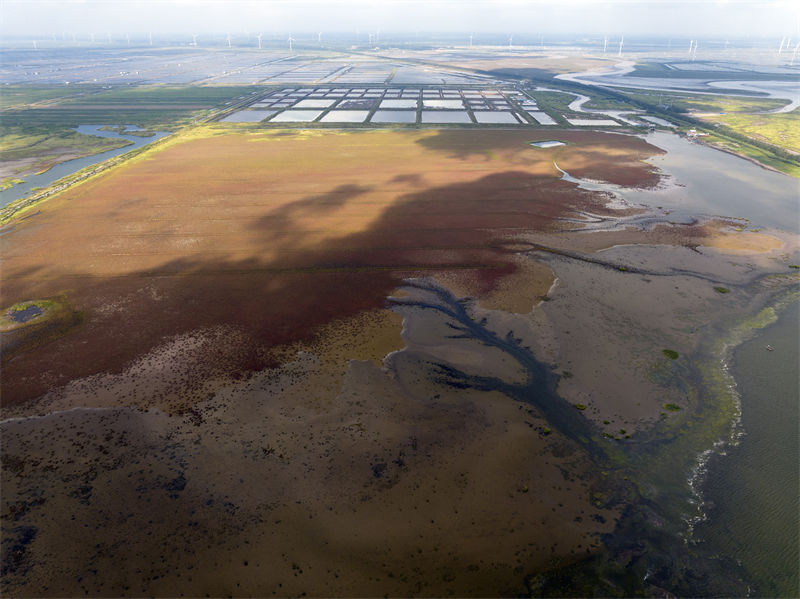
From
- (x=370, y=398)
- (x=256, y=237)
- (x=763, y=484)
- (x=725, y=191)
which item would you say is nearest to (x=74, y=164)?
(x=256, y=237)

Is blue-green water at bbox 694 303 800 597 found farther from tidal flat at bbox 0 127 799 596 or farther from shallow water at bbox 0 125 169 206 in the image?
shallow water at bbox 0 125 169 206

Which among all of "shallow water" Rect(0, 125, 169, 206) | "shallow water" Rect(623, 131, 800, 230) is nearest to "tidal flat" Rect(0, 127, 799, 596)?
"shallow water" Rect(623, 131, 800, 230)

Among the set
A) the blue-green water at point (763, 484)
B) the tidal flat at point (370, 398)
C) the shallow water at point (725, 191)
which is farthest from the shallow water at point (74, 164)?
the shallow water at point (725, 191)

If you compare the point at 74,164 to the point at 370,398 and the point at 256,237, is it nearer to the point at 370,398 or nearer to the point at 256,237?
the point at 256,237

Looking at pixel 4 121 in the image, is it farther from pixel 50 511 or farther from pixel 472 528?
pixel 472 528

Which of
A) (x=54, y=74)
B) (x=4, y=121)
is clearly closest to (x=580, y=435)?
(x=4, y=121)

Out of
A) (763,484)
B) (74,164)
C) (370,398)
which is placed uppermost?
(74,164)
